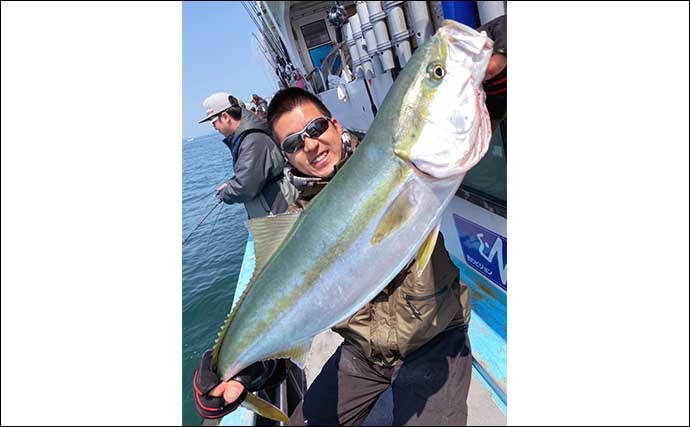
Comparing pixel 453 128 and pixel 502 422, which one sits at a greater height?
pixel 453 128

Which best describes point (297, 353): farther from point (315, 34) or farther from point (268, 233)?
point (315, 34)

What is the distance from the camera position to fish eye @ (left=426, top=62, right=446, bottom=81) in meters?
1.28

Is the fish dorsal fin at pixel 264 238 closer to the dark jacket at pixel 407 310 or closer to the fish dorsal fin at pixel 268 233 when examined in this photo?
the fish dorsal fin at pixel 268 233

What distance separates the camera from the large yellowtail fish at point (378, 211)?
4.17 ft

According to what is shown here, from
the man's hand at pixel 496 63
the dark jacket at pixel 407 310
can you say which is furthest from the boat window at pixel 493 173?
the dark jacket at pixel 407 310

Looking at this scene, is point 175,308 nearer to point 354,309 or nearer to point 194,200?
point 354,309

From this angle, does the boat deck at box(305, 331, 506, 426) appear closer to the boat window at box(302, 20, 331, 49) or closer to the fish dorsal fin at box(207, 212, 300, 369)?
the fish dorsal fin at box(207, 212, 300, 369)

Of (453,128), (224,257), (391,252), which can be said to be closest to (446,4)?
(453,128)

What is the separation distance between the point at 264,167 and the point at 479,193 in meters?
2.42

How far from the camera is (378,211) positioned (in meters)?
1.36

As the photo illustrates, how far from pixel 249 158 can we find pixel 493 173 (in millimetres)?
2662

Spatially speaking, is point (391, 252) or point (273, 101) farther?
point (273, 101)

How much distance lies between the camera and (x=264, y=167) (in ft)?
14.0

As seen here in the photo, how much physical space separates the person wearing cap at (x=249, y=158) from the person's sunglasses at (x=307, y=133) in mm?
2330
